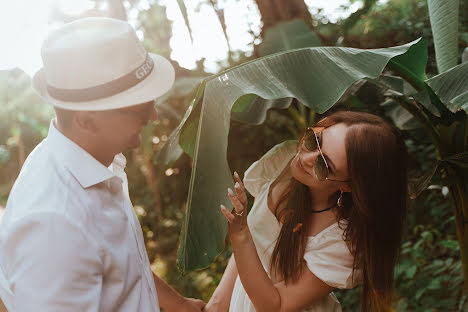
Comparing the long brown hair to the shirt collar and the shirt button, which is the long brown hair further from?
the shirt collar

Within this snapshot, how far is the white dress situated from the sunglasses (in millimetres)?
275

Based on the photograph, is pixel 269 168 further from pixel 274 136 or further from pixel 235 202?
pixel 274 136

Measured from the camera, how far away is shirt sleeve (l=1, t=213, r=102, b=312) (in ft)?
3.51

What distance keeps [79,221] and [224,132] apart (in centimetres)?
59

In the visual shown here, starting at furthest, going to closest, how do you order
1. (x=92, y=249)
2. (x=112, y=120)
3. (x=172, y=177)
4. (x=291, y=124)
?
(x=172, y=177), (x=291, y=124), (x=112, y=120), (x=92, y=249)

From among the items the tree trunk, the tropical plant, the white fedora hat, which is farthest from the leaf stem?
the tree trunk

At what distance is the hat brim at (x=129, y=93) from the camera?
4.16 ft

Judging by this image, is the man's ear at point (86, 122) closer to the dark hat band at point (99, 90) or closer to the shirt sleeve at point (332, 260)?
the dark hat band at point (99, 90)

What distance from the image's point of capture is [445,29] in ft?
7.57

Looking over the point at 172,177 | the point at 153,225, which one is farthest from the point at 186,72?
the point at 153,225

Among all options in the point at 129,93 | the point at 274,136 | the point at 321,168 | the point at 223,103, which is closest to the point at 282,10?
the point at 274,136

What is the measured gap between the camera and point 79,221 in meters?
1.18

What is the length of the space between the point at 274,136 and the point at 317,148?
391 centimetres

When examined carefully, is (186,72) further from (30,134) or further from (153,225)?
(30,134)
